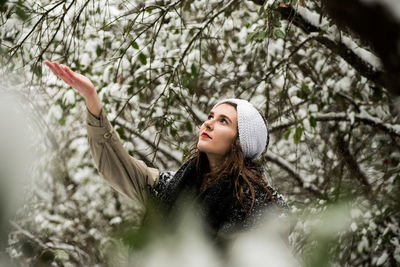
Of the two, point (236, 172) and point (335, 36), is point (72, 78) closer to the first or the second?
point (236, 172)

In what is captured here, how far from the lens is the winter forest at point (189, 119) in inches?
11.3

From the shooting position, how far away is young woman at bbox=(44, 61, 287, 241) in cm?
139

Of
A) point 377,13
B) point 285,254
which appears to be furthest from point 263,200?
point 377,13

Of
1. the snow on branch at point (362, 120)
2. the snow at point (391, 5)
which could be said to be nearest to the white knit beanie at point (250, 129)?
the snow on branch at point (362, 120)

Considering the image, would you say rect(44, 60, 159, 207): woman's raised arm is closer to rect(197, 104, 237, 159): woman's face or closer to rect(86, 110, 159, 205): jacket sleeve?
rect(86, 110, 159, 205): jacket sleeve

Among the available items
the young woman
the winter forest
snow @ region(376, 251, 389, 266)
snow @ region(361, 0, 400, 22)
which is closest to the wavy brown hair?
the young woman

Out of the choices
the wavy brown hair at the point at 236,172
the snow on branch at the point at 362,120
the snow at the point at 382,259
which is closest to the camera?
the wavy brown hair at the point at 236,172

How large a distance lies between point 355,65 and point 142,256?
250 cm

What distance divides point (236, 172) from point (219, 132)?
18cm

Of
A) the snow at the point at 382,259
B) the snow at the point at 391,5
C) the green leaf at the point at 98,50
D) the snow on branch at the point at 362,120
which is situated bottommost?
the snow at the point at 391,5

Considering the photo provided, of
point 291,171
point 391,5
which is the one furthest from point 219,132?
point 291,171

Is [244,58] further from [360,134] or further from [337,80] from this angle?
[360,134]

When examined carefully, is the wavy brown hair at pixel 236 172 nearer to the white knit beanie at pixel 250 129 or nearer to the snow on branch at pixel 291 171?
the white knit beanie at pixel 250 129

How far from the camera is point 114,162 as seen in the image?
1553 millimetres
